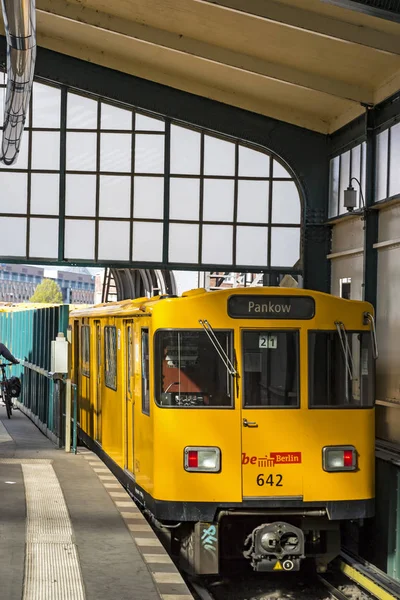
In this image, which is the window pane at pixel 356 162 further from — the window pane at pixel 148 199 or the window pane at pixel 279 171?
the window pane at pixel 148 199

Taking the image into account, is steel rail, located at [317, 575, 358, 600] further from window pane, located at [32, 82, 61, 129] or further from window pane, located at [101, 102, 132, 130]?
window pane, located at [32, 82, 61, 129]

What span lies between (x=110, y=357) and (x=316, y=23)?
543 centimetres

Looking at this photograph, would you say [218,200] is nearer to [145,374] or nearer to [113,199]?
[113,199]

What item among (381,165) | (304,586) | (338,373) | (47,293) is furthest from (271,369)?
(47,293)

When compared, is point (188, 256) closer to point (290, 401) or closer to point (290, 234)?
point (290, 234)

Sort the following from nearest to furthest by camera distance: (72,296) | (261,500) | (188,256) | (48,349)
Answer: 1. (261,500)
2. (48,349)
3. (188,256)
4. (72,296)

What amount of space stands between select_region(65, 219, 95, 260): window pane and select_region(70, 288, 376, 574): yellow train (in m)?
8.77

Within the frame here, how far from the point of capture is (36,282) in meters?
94.3

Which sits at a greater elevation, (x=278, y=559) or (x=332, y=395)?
(x=332, y=395)

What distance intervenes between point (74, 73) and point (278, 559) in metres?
11.6

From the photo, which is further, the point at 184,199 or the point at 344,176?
the point at 184,199

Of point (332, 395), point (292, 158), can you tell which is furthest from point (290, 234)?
point (332, 395)

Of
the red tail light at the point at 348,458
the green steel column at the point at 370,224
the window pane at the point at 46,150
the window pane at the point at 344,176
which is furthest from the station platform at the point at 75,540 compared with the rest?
the window pane at the point at 46,150

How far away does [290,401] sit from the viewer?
9.29m
